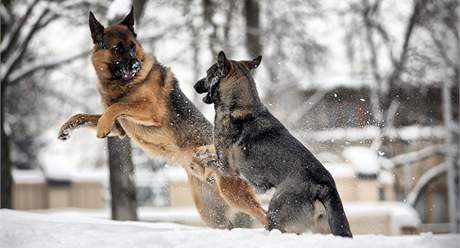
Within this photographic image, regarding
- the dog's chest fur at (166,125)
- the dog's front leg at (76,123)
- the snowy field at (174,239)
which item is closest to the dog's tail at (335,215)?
the snowy field at (174,239)

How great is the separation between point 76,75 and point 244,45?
175 inches

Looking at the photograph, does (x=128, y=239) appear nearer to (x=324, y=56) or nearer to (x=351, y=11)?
(x=324, y=56)

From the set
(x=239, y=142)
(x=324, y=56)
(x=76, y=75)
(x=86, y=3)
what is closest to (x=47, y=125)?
(x=76, y=75)

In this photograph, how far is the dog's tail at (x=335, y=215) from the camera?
17.2 feet

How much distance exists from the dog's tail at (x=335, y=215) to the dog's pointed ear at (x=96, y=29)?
10.5ft

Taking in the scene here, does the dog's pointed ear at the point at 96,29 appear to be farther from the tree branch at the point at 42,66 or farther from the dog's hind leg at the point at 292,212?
the tree branch at the point at 42,66

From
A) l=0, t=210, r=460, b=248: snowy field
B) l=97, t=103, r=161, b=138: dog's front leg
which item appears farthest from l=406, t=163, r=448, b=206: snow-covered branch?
l=0, t=210, r=460, b=248: snowy field

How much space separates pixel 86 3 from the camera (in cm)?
1551

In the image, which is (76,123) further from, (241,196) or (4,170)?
(4,170)

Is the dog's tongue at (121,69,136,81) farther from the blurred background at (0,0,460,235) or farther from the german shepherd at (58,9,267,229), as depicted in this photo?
the blurred background at (0,0,460,235)

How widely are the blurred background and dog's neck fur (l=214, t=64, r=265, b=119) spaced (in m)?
6.21

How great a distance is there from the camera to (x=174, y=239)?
5.22m

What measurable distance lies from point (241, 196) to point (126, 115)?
1535mm

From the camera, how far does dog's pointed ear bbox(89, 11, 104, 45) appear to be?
7043mm
